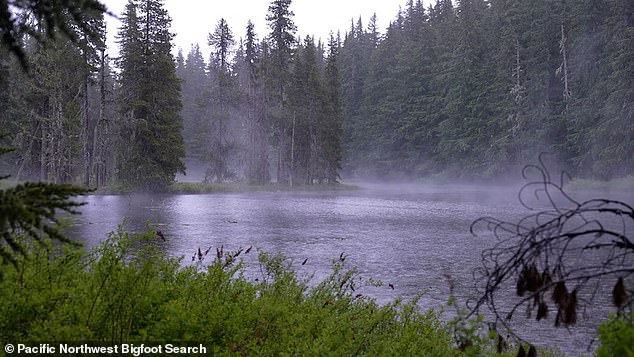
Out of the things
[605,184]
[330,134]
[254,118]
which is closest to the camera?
[605,184]

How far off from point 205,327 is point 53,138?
40.3 meters

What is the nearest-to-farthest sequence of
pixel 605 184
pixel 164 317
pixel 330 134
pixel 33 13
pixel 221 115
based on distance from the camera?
pixel 33 13, pixel 164 317, pixel 605 184, pixel 221 115, pixel 330 134

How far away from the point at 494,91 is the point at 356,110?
25679 millimetres

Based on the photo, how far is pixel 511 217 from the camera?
24266 millimetres

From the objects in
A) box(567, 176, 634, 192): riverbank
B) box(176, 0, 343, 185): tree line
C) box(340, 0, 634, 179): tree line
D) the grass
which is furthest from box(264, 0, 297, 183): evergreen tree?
the grass

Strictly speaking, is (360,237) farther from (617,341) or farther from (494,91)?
(494,91)

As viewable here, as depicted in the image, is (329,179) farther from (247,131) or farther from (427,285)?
(427,285)

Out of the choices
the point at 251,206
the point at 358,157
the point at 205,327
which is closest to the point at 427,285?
the point at 205,327

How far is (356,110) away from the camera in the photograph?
Result: 8356cm

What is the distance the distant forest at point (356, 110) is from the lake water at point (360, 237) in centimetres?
1273

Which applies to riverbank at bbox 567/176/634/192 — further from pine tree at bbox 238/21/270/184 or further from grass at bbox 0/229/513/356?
grass at bbox 0/229/513/356

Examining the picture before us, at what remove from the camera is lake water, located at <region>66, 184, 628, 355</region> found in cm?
1118

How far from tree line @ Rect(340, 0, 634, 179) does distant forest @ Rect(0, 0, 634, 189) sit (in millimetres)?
174

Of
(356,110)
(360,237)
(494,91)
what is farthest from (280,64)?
(360,237)
